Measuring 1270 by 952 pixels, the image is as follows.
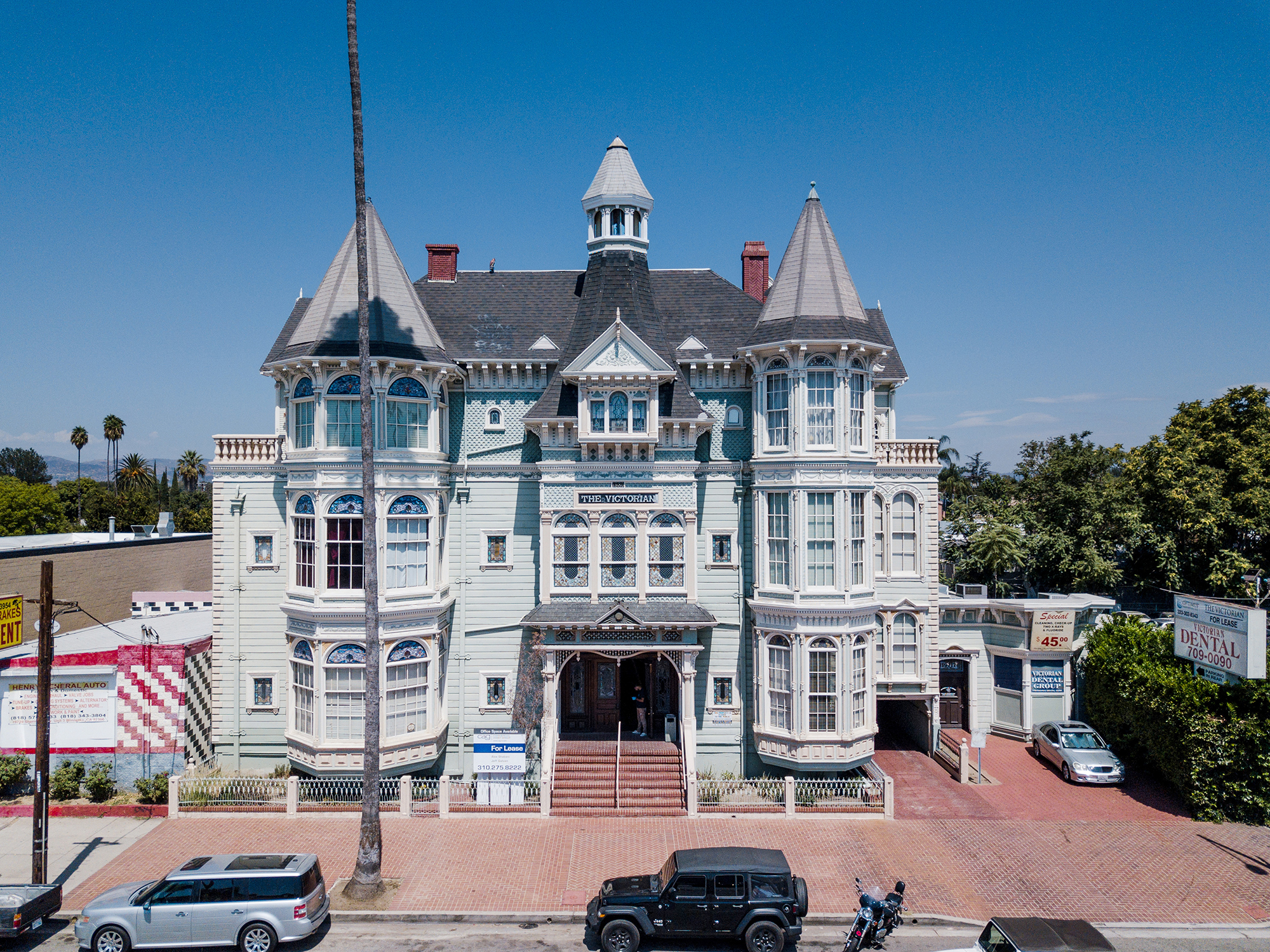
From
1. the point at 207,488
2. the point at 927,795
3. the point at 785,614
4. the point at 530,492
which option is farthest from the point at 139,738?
the point at 207,488

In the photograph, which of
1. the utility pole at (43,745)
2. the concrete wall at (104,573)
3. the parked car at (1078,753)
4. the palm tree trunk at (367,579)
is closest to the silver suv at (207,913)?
the palm tree trunk at (367,579)

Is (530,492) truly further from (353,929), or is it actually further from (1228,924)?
(1228,924)

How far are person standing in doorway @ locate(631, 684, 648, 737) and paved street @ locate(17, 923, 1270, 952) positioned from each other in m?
8.32

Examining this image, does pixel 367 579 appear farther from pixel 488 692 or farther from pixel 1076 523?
pixel 1076 523

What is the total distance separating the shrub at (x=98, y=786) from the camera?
2028 cm

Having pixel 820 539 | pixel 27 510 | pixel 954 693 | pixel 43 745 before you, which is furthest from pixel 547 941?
pixel 27 510

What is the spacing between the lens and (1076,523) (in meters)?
33.0

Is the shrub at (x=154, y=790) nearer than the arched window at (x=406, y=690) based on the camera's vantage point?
Yes

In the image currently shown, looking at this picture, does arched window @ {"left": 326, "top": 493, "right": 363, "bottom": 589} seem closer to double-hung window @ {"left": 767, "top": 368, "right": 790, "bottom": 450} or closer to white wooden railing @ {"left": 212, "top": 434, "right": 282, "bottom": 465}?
white wooden railing @ {"left": 212, "top": 434, "right": 282, "bottom": 465}

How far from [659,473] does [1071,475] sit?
22496 millimetres

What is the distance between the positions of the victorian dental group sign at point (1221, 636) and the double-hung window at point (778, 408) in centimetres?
1177

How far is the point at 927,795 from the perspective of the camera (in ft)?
71.5

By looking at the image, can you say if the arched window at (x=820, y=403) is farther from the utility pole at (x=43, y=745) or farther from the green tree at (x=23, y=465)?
the green tree at (x=23, y=465)

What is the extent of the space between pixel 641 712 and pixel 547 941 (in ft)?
29.5
